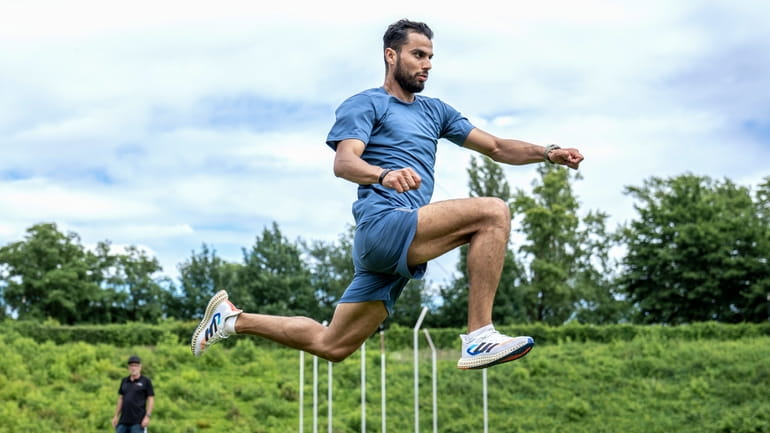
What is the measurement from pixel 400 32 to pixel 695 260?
4134 cm

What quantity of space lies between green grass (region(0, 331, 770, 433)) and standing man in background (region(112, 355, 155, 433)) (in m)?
6.12

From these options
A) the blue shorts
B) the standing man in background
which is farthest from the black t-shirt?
the blue shorts

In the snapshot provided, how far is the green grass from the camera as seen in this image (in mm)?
22016

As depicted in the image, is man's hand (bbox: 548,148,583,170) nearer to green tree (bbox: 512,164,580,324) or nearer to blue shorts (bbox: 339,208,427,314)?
blue shorts (bbox: 339,208,427,314)

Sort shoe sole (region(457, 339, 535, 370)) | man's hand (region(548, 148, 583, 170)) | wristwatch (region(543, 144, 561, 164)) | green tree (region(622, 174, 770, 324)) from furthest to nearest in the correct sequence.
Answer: green tree (region(622, 174, 770, 324)) → wristwatch (region(543, 144, 561, 164)) → man's hand (region(548, 148, 583, 170)) → shoe sole (region(457, 339, 535, 370))

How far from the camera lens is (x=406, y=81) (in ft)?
18.3

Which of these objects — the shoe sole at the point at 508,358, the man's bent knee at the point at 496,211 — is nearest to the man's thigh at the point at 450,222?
the man's bent knee at the point at 496,211

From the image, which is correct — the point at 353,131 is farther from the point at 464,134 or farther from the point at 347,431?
the point at 347,431

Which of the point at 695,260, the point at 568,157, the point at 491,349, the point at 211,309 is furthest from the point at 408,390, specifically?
the point at 695,260

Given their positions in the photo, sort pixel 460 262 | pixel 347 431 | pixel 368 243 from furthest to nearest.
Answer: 1. pixel 460 262
2. pixel 347 431
3. pixel 368 243

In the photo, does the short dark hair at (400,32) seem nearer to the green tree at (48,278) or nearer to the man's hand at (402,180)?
the man's hand at (402,180)

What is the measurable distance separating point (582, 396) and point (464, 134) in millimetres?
19730

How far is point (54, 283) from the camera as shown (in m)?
49.0

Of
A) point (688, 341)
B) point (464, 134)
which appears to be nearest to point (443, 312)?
point (688, 341)
